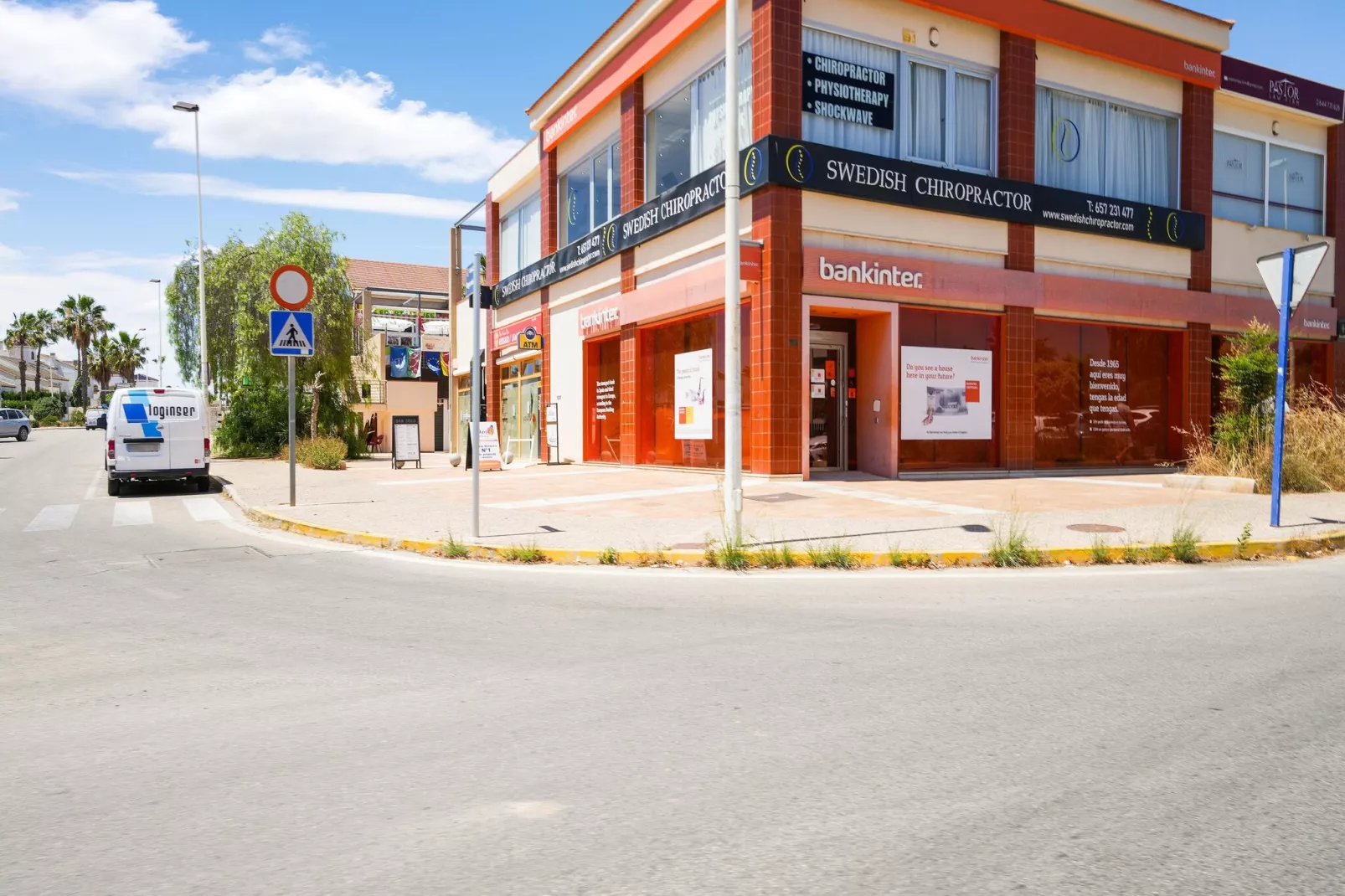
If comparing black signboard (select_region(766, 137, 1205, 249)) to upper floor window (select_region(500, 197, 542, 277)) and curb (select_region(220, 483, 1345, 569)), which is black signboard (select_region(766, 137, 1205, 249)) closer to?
curb (select_region(220, 483, 1345, 569))

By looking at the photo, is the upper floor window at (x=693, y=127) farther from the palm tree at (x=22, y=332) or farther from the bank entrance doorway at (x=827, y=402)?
the palm tree at (x=22, y=332)

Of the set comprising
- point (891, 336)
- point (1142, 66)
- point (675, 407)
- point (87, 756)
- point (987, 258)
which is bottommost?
point (87, 756)

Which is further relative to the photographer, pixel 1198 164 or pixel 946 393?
pixel 1198 164

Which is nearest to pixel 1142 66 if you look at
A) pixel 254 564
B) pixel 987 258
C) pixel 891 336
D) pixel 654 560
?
pixel 987 258

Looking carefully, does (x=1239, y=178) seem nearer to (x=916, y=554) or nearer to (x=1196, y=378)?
(x=1196, y=378)

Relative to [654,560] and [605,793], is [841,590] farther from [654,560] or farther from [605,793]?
[605,793]

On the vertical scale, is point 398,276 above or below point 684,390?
above

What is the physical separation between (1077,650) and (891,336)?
12816 mm

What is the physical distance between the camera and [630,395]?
849 inches

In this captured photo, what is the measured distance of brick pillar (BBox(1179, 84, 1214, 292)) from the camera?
859 inches

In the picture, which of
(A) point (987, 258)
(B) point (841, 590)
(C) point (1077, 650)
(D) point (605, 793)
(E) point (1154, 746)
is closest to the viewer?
(D) point (605, 793)

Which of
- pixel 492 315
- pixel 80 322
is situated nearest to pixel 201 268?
pixel 492 315

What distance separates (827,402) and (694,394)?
2958 millimetres

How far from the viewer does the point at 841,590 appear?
24.1 ft
